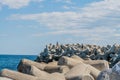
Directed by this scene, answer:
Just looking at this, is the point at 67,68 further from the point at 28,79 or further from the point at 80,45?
the point at 80,45

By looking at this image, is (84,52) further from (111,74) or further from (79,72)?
(111,74)

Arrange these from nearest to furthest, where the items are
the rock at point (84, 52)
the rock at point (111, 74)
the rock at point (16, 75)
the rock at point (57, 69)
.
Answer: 1. the rock at point (111, 74)
2. the rock at point (16, 75)
3. the rock at point (57, 69)
4. the rock at point (84, 52)

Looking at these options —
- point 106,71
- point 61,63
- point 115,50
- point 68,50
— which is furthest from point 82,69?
point 68,50

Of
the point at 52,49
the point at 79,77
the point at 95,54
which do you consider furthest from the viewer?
the point at 52,49

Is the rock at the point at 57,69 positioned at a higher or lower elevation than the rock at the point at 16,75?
lower

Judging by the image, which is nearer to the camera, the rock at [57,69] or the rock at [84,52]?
the rock at [57,69]

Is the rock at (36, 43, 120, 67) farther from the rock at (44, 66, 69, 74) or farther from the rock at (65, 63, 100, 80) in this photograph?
the rock at (65, 63, 100, 80)

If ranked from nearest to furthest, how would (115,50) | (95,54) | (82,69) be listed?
1. (82,69)
2. (115,50)
3. (95,54)

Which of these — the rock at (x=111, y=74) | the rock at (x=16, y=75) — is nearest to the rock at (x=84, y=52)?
the rock at (x=16, y=75)

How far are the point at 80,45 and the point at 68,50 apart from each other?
4.64ft

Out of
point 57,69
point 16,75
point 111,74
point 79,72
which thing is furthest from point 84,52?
point 111,74

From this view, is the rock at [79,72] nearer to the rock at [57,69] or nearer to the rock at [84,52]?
the rock at [57,69]

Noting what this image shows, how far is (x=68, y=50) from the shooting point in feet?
66.7

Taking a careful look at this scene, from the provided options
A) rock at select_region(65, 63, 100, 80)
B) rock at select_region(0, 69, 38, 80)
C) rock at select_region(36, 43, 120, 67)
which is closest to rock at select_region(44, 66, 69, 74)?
rock at select_region(65, 63, 100, 80)
